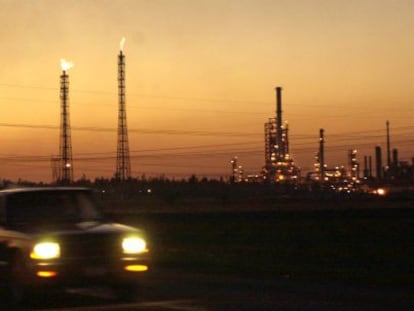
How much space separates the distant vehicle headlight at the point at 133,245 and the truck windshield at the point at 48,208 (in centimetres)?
139

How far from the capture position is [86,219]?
16125 millimetres

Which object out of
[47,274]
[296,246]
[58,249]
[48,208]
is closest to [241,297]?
[58,249]

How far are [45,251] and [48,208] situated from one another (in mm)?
1851

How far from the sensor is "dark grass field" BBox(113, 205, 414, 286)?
21625 millimetres

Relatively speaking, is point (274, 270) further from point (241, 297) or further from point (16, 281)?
point (16, 281)

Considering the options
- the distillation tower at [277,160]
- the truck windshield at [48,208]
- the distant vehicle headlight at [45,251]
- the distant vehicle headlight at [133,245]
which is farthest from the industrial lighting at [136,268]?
the distillation tower at [277,160]

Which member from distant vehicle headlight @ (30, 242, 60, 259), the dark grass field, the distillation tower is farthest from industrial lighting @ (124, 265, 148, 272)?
the distillation tower

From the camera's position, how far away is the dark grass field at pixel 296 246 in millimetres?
21625

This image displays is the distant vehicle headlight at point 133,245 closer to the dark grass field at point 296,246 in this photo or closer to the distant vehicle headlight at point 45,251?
the distant vehicle headlight at point 45,251

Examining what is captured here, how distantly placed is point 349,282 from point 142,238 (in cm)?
550

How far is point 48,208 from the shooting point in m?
16.1

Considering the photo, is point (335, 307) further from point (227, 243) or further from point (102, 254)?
point (227, 243)

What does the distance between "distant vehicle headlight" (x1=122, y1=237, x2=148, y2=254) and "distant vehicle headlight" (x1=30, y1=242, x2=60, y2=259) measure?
45.0 inches

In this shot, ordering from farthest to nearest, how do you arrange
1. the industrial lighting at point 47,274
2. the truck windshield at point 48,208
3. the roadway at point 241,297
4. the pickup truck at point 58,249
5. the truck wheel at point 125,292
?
the truck windshield at point 48,208 < the truck wheel at point 125,292 < the pickup truck at point 58,249 < the industrial lighting at point 47,274 < the roadway at point 241,297
